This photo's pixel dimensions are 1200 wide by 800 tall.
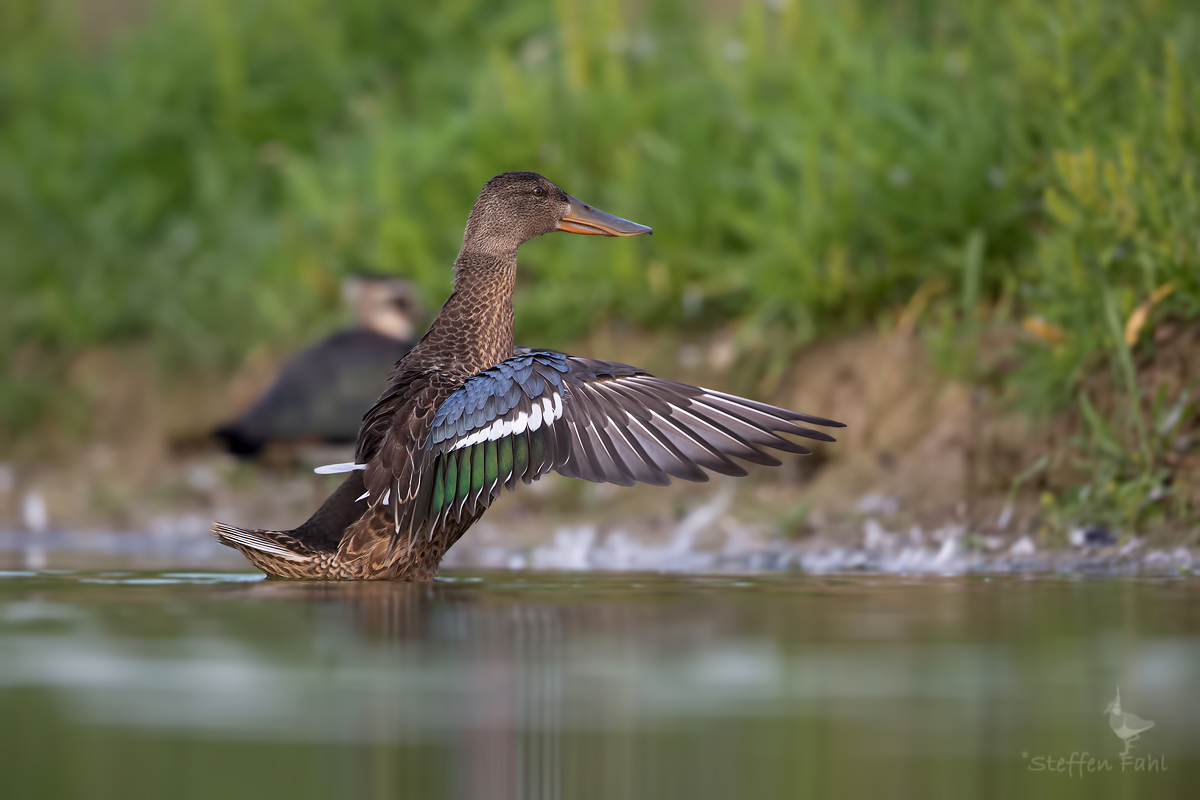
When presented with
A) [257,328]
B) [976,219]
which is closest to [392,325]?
[257,328]

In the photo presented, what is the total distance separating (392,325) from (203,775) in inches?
205

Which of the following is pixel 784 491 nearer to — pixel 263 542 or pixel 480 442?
pixel 480 442

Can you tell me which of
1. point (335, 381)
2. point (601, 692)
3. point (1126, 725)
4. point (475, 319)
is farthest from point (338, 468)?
point (335, 381)

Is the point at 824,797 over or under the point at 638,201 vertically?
under

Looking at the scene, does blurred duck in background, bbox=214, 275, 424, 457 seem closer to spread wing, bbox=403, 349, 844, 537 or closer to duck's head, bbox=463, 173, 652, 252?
duck's head, bbox=463, 173, 652, 252

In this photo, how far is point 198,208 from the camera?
368 inches

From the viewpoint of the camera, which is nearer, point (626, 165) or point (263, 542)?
point (263, 542)

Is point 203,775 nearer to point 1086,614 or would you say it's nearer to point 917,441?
point 1086,614

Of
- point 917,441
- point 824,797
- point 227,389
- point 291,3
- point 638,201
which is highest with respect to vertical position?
point 291,3

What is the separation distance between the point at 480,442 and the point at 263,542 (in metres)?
0.78

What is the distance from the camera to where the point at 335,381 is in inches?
304

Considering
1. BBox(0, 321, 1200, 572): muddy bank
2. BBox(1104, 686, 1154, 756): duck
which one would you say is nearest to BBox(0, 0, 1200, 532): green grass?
BBox(0, 321, 1200, 572): muddy bank

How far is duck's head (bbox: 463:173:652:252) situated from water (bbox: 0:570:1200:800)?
4.95ft

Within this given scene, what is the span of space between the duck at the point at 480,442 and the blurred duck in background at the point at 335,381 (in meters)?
2.53
